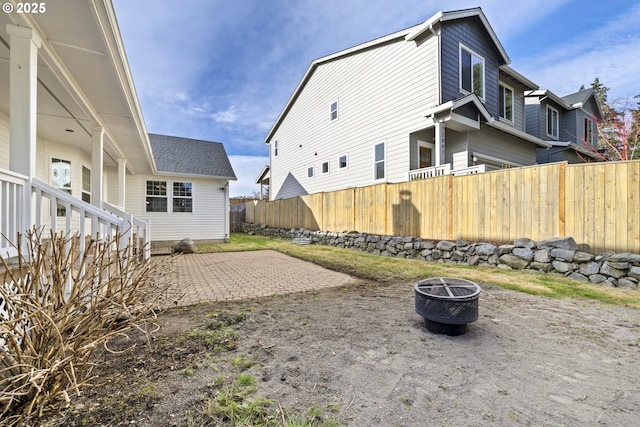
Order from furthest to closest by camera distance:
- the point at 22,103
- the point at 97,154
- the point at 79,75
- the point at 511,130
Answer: the point at 511,130 < the point at 97,154 < the point at 79,75 < the point at 22,103

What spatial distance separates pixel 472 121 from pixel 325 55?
28.9 ft

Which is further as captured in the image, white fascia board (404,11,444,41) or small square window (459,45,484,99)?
small square window (459,45,484,99)

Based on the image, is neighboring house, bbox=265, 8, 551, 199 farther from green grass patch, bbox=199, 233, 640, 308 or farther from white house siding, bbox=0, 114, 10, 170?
white house siding, bbox=0, 114, 10, 170

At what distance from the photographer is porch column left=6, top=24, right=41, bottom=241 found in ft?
10.3

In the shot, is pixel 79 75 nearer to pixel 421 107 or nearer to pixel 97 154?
pixel 97 154

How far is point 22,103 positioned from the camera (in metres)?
3.19

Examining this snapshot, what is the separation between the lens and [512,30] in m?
12.6

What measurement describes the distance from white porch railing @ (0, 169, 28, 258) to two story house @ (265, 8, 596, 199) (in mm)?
9894

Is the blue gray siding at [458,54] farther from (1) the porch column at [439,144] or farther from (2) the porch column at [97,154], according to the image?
(2) the porch column at [97,154]

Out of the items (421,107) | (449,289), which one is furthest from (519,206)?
(421,107)

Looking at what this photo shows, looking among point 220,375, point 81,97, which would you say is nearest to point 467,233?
point 220,375

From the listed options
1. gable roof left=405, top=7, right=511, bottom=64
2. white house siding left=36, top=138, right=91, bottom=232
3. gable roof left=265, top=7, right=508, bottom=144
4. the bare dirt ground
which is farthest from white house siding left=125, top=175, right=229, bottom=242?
gable roof left=405, top=7, right=511, bottom=64

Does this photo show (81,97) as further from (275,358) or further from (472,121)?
(472,121)

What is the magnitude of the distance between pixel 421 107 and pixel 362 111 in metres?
3.34
